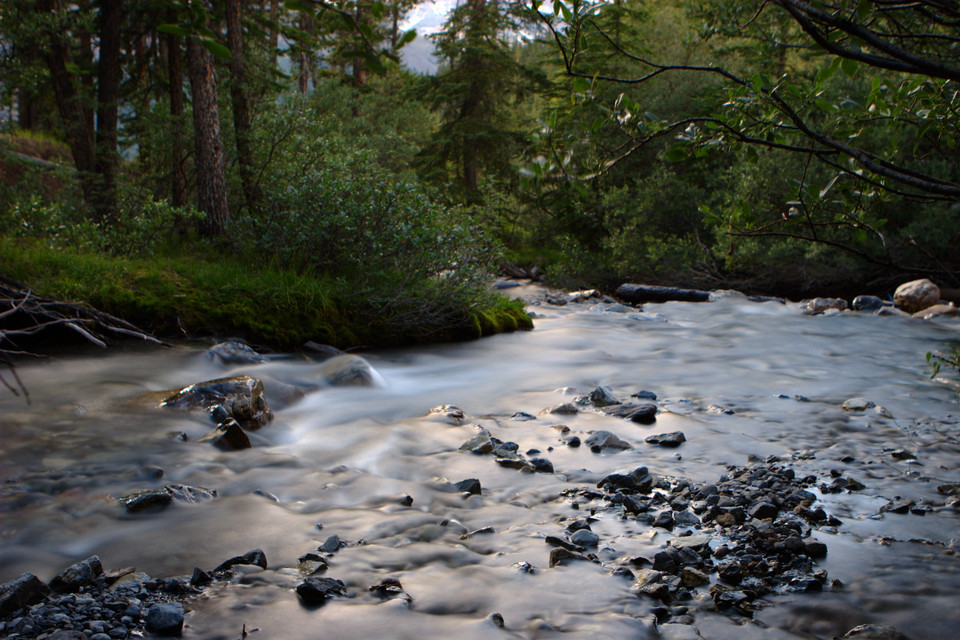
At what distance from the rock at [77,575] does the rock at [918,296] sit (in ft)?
56.9

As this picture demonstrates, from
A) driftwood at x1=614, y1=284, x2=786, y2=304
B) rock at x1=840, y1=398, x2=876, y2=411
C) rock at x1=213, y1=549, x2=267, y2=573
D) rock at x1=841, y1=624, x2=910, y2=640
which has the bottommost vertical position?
rock at x1=841, y1=624, x2=910, y2=640

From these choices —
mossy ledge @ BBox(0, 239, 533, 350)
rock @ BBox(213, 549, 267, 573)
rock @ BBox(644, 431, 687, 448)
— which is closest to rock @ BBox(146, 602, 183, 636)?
rock @ BBox(213, 549, 267, 573)

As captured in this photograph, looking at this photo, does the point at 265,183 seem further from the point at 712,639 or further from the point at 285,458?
the point at 712,639

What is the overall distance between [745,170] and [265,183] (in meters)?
13.4

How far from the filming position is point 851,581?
128 inches

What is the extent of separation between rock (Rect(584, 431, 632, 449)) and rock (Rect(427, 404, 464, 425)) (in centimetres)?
142

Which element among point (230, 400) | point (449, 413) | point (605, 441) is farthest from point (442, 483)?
point (230, 400)

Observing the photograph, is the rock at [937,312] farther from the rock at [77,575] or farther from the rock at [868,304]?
the rock at [77,575]

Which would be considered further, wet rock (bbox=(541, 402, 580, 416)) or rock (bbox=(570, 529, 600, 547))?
wet rock (bbox=(541, 402, 580, 416))

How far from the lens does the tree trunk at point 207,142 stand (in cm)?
1134

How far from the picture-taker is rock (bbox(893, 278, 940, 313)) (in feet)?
50.0

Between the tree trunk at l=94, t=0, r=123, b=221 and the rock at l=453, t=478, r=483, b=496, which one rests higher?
the tree trunk at l=94, t=0, r=123, b=221

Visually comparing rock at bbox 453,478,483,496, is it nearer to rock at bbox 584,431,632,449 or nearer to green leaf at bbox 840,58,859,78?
rock at bbox 584,431,632,449

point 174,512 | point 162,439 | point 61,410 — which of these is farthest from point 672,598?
point 61,410
